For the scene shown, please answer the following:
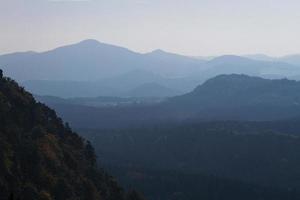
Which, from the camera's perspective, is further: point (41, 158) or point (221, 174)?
point (221, 174)

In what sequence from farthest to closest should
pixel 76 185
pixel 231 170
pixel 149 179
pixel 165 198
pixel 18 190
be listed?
pixel 231 170 < pixel 149 179 < pixel 165 198 < pixel 76 185 < pixel 18 190

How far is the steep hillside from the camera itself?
58.8m

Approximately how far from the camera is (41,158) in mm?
65375

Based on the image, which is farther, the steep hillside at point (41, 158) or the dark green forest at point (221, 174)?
the dark green forest at point (221, 174)

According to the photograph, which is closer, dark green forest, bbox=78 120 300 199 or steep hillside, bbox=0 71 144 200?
steep hillside, bbox=0 71 144 200

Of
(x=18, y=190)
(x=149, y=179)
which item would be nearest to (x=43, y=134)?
(x=18, y=190)

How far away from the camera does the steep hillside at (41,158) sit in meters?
58.8

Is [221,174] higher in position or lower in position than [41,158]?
lower

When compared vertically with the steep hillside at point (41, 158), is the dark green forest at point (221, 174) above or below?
below

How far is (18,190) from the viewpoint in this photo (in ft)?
182

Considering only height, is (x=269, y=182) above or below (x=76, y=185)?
below

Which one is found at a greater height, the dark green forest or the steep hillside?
the steep hillside

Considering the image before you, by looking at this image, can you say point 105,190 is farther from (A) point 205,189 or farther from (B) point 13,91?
(A) point 205,189

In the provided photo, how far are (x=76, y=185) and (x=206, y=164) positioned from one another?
130 m
